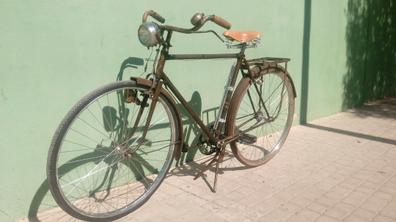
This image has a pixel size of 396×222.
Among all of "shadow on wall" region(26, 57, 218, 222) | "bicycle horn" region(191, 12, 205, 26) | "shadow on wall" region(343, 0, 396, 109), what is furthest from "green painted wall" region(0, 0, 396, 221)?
"shadow on wall" region(343, 0, 396, 109)

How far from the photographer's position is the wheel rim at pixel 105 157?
3.23 metres

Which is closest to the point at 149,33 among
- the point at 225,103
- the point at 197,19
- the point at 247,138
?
the point at 197,19

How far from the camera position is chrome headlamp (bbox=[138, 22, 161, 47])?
2832 mm

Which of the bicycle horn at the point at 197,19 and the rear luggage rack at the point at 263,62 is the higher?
the bicycle horn at the point at 197,19

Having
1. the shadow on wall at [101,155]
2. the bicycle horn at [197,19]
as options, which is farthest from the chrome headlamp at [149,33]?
the shadow on wall at [101,155]

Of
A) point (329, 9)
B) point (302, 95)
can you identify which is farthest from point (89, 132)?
point (329, 9)

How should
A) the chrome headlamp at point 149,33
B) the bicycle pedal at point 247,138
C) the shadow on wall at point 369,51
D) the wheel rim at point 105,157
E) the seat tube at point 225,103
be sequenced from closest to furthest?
the chrome headlamp at point 149,33
the wheel rim at point 105,157
the seat tube at point 225,103
the bicycle pedal at point 247,138
the shadow on wall at point 369,51

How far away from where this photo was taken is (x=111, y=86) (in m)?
2.78

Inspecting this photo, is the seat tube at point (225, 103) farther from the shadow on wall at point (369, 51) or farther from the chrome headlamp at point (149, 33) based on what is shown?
the shadow on wall at point (369, 51)

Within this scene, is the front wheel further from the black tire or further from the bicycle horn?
the bicycle horn

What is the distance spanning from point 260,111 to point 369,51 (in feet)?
13.0

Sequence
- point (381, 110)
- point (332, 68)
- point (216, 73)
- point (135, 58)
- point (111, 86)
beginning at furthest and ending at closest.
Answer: point (381, 110)
point (332, 68)
point (216, 73)
point (135, 58)
point (111, 86)

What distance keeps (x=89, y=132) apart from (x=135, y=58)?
2.45ft

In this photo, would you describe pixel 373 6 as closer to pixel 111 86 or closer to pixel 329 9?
pixel 329 9
